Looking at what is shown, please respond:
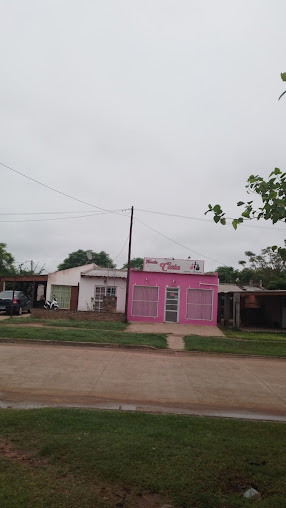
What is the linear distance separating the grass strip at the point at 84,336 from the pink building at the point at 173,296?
5.60m

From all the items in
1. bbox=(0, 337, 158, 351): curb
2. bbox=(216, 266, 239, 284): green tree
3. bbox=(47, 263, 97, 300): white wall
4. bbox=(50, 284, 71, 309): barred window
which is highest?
bbox=(216, 266, 239, 284): green tree

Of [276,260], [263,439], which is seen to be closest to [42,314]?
[263,439]

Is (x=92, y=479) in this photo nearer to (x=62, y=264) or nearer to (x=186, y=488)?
(x=186, y=488)

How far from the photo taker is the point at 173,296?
2134 centimetres

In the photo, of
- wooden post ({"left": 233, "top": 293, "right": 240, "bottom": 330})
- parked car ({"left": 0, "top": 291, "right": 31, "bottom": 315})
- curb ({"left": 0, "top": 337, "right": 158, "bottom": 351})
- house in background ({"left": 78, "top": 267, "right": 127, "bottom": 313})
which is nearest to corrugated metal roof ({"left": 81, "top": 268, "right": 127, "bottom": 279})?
house in background ({"left": 78, "top": 267, "right": 127, "bottom": 313})

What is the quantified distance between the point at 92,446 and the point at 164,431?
1.06m

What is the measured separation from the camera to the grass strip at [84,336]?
13656 mm

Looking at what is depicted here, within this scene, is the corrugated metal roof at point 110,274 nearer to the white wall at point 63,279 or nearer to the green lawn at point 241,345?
the white wall at point 63,279

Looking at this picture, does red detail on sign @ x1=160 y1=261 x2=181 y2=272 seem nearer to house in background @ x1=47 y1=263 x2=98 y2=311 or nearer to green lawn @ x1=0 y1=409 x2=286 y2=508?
house in background @ x1=47 y1=263 x2=98 y2=311

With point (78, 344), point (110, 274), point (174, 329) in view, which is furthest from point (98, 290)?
point (78, 344)

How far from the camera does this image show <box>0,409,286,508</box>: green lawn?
322 cm

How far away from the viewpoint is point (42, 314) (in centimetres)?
2005

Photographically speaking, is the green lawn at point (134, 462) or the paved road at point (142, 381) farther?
the paved road at point (142, 381)

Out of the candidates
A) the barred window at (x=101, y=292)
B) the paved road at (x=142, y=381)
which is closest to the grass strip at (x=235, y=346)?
the paved road at (x=142, y=381)
